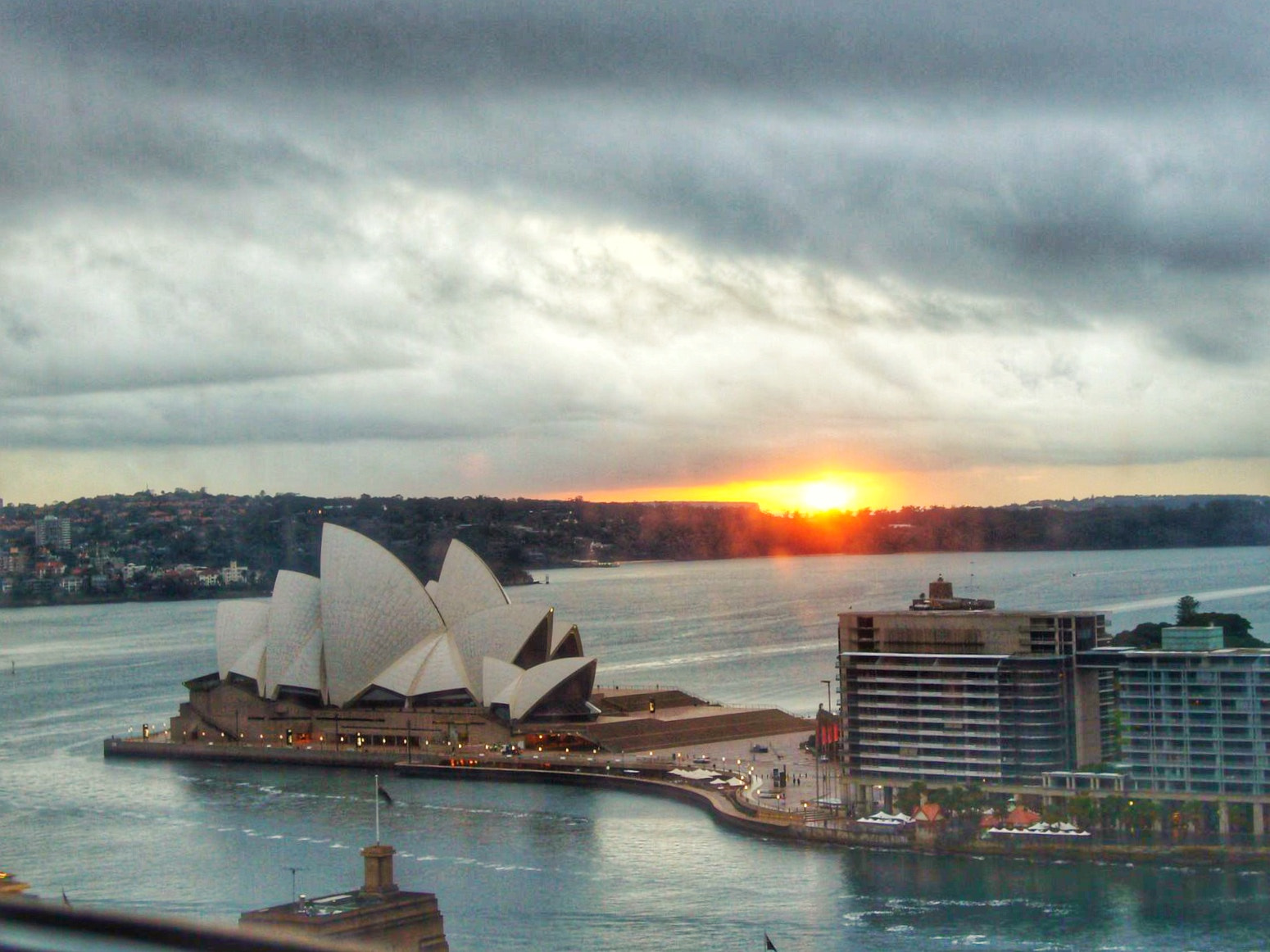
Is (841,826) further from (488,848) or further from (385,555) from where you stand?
(385,555)

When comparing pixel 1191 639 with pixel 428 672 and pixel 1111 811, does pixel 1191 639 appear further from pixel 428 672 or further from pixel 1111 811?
pixel 428 672

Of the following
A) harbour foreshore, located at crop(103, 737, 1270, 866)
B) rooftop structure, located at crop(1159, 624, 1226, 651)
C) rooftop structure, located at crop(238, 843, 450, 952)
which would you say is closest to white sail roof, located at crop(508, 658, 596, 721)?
harbour foreshore, located at crop(103, 737, 1270, 866)

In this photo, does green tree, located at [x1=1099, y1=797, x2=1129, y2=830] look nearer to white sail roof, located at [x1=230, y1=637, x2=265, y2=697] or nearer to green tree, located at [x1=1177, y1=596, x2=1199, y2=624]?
green tree, located at [x1=1177, y1=596, x2=1199, y2=624]

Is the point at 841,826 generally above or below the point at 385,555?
below

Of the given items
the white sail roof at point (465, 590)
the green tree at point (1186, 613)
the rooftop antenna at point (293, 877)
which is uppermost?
the white sail roof at point (465, 590)

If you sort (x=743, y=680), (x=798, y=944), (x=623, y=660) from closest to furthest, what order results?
(x=798, y=944) → (x=743, y=680) → (x=623, y=660)

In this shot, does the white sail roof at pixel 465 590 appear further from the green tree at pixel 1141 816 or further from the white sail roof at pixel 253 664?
the green tree at pixel 1141 816

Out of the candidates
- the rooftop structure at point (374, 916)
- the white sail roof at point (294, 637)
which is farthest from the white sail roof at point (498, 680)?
the rooftop structure at point (374, 916)

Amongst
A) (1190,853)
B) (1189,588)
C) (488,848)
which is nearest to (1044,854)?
(1190,853)
